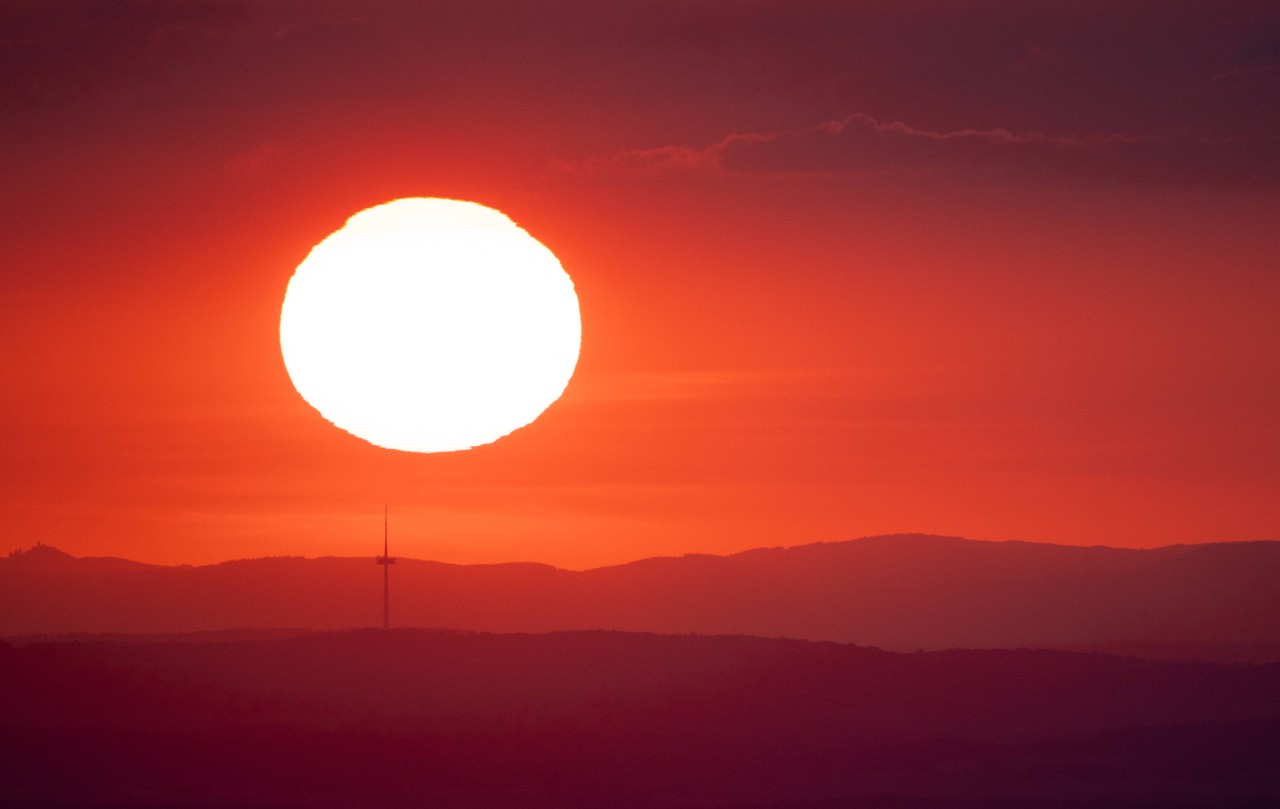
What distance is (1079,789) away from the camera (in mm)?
65500

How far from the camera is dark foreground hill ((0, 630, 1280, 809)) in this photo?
64875mm

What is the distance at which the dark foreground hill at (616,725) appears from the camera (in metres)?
64.9

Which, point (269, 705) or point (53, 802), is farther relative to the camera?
point (269, 705)

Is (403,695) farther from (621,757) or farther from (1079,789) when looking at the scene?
(1079,789)

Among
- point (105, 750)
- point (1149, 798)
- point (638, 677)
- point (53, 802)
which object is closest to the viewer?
point (53, 802)

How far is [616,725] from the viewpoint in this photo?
76750 millimetres

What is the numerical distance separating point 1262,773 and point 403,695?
3330 cm

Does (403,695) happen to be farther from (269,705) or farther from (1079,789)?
(1079,789)

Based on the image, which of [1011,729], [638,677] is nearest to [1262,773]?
[1011,729]

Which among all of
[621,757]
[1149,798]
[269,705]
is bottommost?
[1149,798]

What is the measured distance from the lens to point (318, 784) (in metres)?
65.2

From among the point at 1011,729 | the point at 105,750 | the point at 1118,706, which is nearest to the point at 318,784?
the point at 105,750

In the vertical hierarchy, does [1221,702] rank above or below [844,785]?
above

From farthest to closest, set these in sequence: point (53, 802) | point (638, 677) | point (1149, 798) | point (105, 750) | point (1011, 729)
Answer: point (638, 677) < point (1011, 729) < point (105, 750) < point (1149, 798) < point (53, 802)
